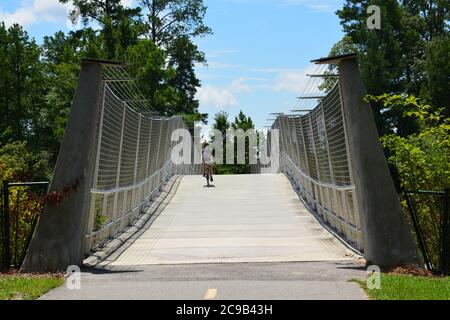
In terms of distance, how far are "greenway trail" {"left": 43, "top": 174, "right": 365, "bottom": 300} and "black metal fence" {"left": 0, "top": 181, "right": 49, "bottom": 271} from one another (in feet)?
4.18

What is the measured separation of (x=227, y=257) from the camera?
1141 cm

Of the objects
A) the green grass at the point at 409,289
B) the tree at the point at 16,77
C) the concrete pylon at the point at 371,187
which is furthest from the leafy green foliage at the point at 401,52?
the green grass at the point at 409,289

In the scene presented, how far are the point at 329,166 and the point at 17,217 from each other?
18.6 ft

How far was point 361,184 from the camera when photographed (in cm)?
1020

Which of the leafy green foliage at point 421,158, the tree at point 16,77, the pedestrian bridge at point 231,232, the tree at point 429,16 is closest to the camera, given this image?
the pedestrian bridge at point 231,232

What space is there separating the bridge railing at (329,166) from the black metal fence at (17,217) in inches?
187

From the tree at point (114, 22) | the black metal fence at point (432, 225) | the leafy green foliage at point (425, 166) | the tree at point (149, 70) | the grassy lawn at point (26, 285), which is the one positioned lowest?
the grassy lawn at point (26, 285)

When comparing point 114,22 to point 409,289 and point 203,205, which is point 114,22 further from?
point 409,289

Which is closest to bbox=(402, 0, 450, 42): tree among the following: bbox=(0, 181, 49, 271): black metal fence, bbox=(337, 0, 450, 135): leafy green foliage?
bbox=(337, 0, 450, 135): leafy green foliage

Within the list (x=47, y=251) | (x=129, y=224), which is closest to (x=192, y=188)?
(x=129, y=224)

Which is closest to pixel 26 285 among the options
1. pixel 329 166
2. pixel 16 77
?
pixel 329 166

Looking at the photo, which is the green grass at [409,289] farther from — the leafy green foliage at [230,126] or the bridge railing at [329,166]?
the leafy green foliage at [230,126]

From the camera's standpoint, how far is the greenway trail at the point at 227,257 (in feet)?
25.9
